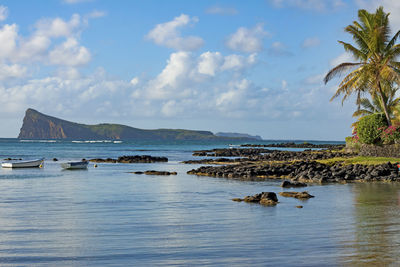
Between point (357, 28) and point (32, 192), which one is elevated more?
point (357, 28)

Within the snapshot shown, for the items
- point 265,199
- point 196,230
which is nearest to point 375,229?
point 196,230

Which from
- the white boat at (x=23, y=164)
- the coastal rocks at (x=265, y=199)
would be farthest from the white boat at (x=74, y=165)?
the coastal rocks at (x=265, y=199)

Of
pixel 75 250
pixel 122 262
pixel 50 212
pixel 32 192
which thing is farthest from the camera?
pixel 32 192

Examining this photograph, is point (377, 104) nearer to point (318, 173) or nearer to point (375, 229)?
point (318, 173)

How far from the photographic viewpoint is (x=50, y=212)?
16.4 m

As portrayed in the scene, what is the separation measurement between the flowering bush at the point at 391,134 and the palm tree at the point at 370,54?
5.27ft

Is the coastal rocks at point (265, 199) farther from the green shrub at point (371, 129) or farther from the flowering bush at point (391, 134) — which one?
the green shrub at point (371, 129)

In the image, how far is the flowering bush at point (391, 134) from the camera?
36688 millimetres

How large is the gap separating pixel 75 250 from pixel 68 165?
35.2 m

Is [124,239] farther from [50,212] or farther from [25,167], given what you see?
[25,167]

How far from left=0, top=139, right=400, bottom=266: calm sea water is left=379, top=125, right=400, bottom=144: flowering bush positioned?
1564 centimetres

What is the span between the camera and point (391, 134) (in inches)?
1453

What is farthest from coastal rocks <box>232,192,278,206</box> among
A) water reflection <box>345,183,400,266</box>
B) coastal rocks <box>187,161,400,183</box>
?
coastal rocks <box>187,161,400,183</box>

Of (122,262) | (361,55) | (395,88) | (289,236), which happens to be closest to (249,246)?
(289,236)
